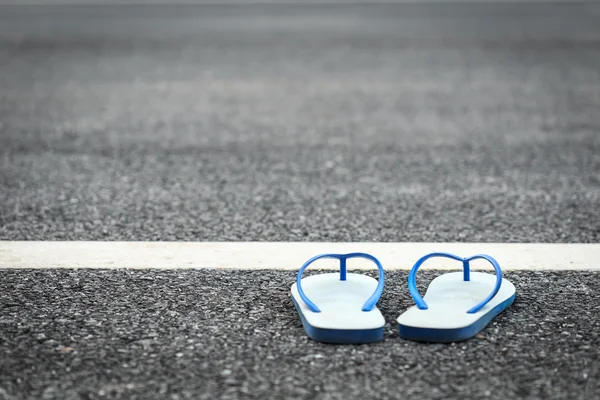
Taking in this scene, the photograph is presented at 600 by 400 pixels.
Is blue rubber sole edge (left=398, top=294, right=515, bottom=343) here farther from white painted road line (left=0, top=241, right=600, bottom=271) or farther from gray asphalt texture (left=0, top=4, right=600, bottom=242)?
gray asphalt texture (left=0, top=4, right=600, bottom=242)

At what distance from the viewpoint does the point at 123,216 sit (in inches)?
132

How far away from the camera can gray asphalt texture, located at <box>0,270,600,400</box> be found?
188 cm

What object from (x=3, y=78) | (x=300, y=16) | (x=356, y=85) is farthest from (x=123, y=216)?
(x=300, y=16)

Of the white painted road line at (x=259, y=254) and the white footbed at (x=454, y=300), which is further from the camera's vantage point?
the white painted road line at (x=259, y=254)

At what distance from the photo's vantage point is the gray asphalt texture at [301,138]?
3.31m

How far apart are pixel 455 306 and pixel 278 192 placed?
5.04ft

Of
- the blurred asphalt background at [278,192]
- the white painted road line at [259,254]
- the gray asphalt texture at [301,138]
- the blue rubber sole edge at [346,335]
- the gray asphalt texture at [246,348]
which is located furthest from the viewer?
the gray asphalt texture at [301,138]

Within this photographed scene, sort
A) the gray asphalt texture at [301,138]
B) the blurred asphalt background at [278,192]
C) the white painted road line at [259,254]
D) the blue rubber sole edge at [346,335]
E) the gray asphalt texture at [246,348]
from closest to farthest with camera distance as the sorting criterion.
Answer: the gray asphalt texture at [246,348]
the blurred asphalt background at [278,192]
the blue rubber sole edge at [346,335]
the white painted road line at [259,254]
the gray asphalt texture at [301,138]

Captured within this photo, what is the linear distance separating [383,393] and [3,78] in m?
6.06

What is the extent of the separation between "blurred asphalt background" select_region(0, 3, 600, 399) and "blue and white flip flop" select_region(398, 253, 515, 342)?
4 cm

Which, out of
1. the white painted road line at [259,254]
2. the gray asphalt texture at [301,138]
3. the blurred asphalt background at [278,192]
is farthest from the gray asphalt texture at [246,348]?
the gray asphalt texture at [301,138]

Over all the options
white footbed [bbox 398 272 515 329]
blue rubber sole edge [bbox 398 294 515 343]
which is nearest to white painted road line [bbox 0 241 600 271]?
white footbed [bbox 398 272 515 329]

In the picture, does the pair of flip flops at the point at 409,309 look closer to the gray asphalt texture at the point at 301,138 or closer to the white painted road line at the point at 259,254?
the white painted road line at the point at 259,254

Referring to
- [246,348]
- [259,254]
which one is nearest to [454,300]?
[246,348]
